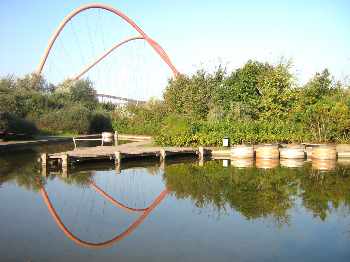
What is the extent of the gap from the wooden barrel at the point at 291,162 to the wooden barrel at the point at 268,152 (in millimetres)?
412

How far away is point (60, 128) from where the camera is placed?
40656mm

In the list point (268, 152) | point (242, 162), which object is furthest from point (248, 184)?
point (268, 152)

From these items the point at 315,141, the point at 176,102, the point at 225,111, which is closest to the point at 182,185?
the point at 315,141

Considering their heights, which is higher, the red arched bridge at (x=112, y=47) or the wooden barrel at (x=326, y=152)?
the red arched bridge at (x=112, y=47)

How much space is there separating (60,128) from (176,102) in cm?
1142

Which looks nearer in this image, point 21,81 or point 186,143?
point 186,143

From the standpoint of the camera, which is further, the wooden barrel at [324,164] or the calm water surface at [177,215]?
the wooden barrel at [324,164]

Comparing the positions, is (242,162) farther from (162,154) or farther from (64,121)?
(64,121)

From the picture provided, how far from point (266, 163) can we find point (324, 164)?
89.1 inches

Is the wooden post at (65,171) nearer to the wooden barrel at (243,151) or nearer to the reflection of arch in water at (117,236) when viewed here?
the reflection of arch in water at (117,236)

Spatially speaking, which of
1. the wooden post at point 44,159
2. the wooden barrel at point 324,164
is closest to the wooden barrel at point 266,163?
the wooden barrel at point 324,164

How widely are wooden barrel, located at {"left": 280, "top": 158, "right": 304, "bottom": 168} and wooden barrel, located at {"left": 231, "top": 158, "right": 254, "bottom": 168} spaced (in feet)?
4.15

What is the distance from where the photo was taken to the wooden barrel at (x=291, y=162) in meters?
18.8

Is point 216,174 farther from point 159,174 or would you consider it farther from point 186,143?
point 186,143
